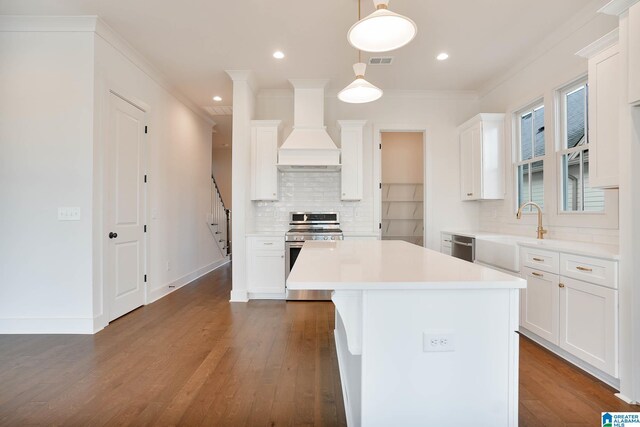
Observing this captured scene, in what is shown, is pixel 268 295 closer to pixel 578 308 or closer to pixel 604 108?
pixel 578 308

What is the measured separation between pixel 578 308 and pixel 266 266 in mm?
3256

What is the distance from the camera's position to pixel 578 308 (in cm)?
225

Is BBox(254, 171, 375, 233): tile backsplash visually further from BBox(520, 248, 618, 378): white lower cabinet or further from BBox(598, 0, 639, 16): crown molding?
BBox(598, 0, 639, 16): crown molding

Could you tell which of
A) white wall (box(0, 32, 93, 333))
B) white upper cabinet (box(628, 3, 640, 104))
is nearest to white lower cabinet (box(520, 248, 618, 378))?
white upper cabinet (box(628, 3, 640, 104))

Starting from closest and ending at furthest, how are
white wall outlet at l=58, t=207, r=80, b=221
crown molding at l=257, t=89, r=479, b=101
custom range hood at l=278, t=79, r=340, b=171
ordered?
white wall outlet at l=58, t=207, r=80, b=221 < custom range hood at l=278, t=79, r=340, b=171 < crown molding at l=257, t=89, r=479, b=101

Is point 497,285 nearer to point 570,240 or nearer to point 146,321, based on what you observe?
point 570,240

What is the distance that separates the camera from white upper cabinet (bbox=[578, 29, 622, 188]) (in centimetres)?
211

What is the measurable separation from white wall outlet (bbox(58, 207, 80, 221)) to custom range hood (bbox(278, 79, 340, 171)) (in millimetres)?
2313

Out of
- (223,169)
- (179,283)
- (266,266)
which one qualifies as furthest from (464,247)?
(223,169)

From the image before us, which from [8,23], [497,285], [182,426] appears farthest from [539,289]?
[8,23]

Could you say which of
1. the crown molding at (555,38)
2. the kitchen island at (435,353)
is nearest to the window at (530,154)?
the crown molding at (555,38)

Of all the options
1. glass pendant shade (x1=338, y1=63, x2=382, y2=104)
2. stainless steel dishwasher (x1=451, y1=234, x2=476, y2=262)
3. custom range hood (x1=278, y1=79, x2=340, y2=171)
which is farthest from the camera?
custom range hood (x1=278, y1=79, x2=340, y2=171)

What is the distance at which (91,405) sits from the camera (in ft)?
6.11

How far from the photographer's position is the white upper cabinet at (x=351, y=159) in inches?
176
